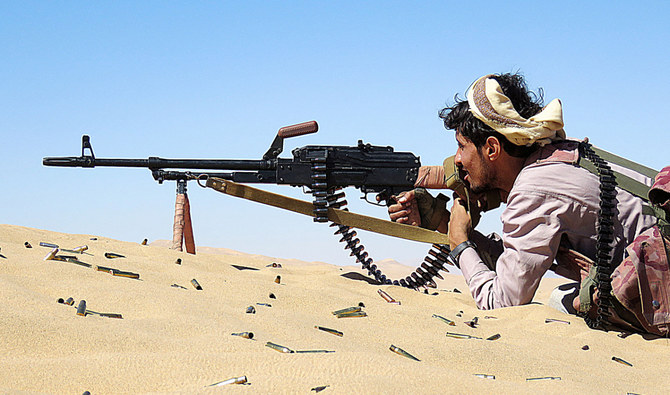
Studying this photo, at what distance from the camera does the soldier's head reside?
4.58 meters

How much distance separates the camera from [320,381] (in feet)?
8.18

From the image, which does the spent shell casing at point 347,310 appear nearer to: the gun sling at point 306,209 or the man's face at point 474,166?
the man's face at point 474,166

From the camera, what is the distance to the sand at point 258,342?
2.55 metres

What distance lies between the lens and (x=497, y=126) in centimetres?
465

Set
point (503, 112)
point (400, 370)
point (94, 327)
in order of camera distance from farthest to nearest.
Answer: point (503, 112) < point (94, 327) < point (400, 370)

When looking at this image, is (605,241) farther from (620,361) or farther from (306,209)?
(306,209)

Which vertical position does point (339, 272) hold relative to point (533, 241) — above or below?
below

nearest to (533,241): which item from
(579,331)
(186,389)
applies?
(579,331)

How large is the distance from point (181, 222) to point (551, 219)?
4.56 meters

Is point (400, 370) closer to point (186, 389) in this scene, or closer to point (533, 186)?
point (186, 389)

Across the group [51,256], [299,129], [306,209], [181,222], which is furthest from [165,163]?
[51,256]

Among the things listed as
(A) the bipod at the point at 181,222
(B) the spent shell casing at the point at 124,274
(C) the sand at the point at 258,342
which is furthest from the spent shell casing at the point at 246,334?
(A) the bipod at the point at 181,222

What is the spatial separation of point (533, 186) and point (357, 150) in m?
2.83

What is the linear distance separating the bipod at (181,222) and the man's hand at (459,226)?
331 cm
